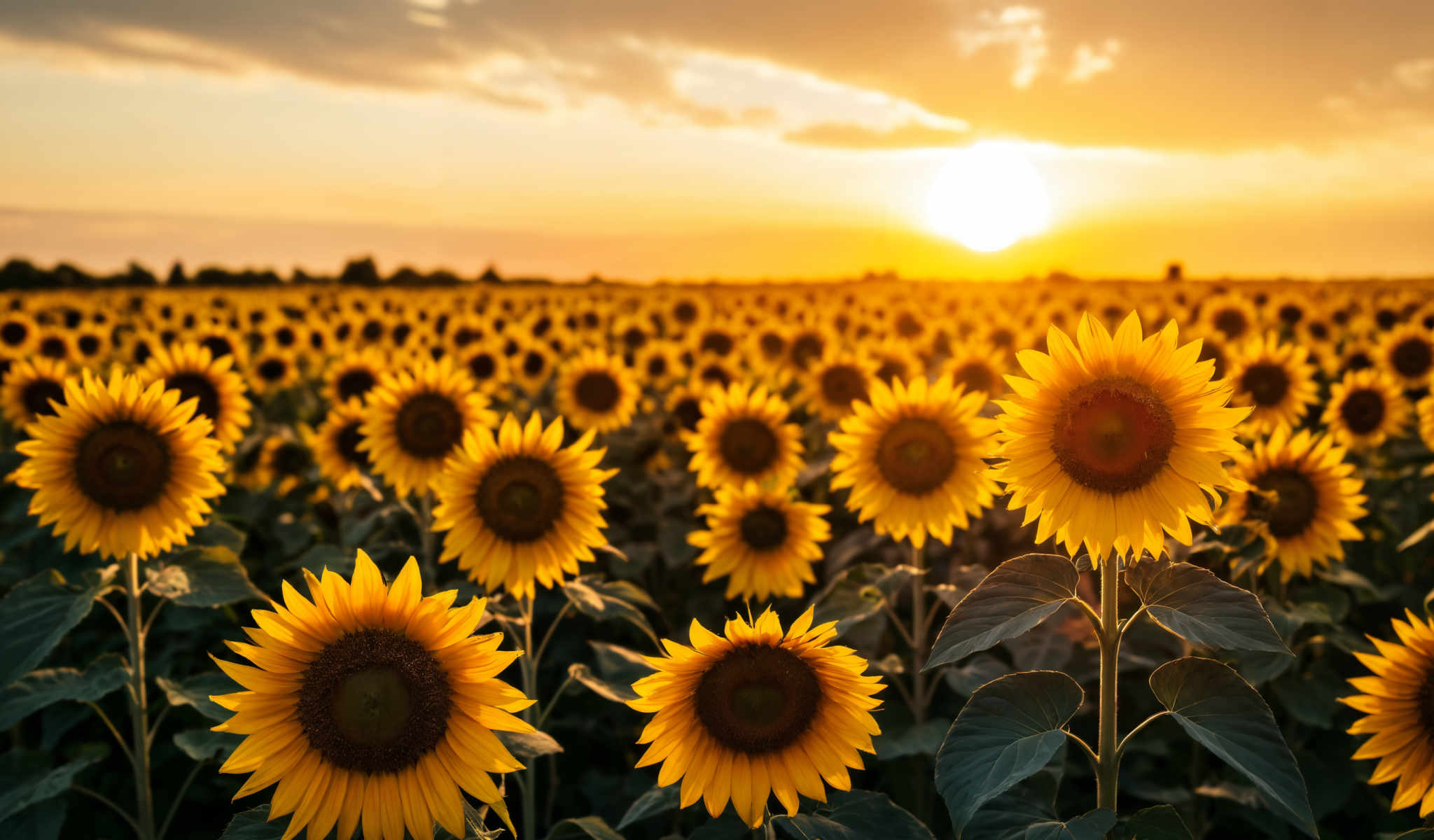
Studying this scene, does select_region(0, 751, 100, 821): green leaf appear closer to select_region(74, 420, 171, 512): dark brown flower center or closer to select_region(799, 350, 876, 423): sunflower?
select_region(74, 420, 171, 512): dark brown flower center

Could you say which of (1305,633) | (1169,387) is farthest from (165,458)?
(1305,633)

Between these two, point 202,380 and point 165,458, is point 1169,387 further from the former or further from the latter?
point 202,380

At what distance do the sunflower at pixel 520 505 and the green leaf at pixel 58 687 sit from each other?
1467 mm

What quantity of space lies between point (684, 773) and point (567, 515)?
67.7 inches

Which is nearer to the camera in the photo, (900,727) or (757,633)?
(757,633)

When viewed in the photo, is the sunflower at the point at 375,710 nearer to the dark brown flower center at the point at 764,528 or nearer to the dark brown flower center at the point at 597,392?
the dark brown flower center at the point at 764,528

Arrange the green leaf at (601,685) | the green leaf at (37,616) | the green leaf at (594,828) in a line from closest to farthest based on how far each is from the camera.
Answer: the green leaf at (594,828)
the green leaf at (601,685)
the green leaf at (37,616)

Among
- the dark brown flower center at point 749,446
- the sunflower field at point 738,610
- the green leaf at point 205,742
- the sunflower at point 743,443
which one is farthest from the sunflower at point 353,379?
the green leaf at point 205,742

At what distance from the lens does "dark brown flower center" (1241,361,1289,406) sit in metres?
8.70

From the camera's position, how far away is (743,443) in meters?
7.27

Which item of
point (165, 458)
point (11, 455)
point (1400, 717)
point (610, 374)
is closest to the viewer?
point (1400, 717)

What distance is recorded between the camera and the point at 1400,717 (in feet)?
10.8

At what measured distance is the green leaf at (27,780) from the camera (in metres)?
4.00

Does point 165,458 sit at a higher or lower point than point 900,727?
higher
